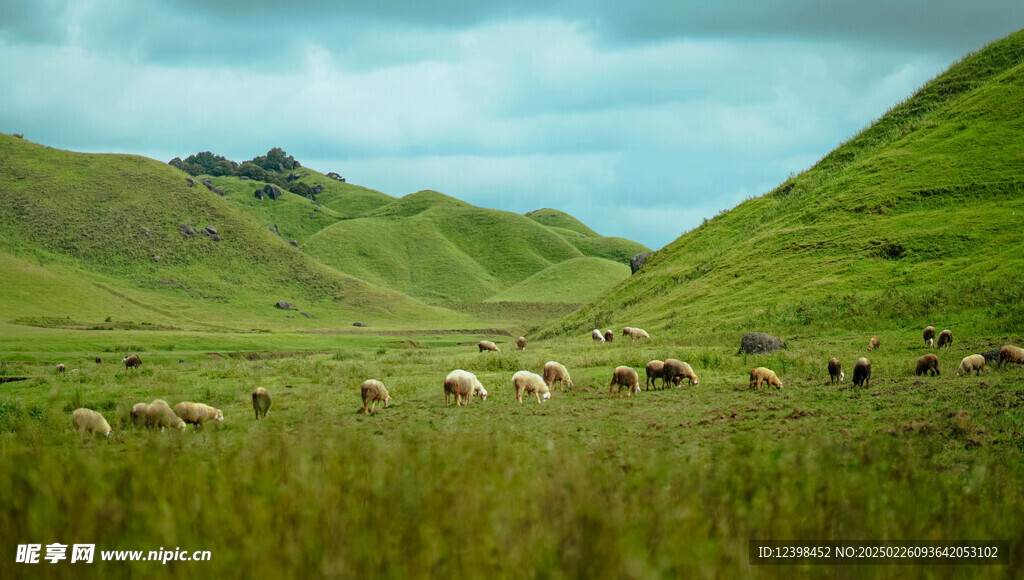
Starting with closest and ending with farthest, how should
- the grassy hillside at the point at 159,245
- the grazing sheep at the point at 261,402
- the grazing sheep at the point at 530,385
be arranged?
the grazing sheep at the point at 261,402
the grazing sheep at the point at 530,385
the grassy hillside at the point at 159,245

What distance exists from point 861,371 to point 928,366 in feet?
11.8

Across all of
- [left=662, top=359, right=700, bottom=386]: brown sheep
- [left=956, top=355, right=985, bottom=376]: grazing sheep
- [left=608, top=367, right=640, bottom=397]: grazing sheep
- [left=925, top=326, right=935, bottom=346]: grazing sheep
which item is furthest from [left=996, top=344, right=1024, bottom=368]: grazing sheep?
[left=608, top=367, right=640, bottom=397]: grazing sheep

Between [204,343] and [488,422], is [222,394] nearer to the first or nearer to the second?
[488,422]

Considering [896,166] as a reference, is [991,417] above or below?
below

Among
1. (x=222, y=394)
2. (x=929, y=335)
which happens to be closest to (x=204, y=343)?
(x=222, y=394)

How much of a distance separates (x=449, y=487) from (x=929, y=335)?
3222 centimetres

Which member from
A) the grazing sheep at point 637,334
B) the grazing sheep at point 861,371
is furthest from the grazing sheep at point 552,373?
the grazing sheep at point 637,334

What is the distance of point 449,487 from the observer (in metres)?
4.82

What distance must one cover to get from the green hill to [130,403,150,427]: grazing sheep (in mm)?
33518

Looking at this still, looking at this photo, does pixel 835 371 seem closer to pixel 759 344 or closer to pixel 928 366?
pixel 928 366

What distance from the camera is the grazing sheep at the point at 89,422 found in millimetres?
16531

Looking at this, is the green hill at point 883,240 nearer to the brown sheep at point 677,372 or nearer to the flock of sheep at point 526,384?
the flock of sheep at point 526,384

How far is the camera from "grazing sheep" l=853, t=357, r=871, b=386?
21.2m

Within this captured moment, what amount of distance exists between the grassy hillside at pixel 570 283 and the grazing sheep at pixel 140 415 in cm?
14370
